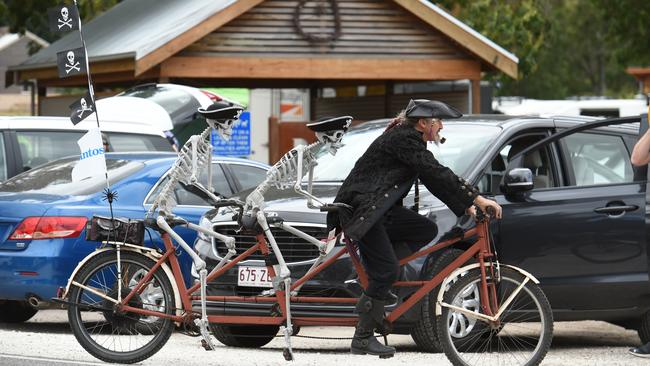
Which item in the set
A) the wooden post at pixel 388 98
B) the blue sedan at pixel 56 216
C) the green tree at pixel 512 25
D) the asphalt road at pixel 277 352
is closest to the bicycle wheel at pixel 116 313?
the asphalt road at pixel 277 352

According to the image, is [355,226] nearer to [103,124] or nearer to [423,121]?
[423,121]

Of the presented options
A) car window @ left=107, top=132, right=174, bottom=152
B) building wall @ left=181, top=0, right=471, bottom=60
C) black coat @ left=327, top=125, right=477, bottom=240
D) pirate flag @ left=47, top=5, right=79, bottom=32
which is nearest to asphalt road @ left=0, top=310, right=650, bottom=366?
black coat @ left=327, top=125, right=477, bottom=240

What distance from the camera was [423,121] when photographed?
27.9 ft

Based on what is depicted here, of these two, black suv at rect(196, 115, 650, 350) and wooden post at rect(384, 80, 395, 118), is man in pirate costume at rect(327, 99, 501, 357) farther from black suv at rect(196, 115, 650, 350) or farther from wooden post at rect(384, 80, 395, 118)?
wooden post at rect(384, 80, 395, 118)

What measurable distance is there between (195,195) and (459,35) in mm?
10844

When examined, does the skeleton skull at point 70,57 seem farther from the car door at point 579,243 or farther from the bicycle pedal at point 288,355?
the bicycle pedal at point 288,355

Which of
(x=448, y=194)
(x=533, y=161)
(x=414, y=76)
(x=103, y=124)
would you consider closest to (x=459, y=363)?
(x=448, y=194)

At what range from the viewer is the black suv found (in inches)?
375

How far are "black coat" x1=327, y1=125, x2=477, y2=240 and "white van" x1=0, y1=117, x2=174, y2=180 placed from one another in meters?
5.64

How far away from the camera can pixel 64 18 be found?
37.0ft

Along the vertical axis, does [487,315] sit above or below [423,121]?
below

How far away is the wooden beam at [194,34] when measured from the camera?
19719mm

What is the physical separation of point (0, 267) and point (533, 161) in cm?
417

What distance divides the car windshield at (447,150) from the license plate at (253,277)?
4.70ft
